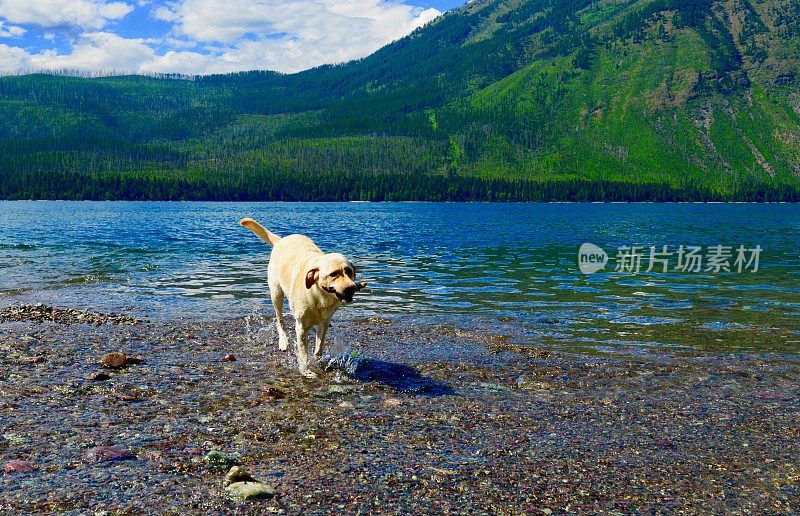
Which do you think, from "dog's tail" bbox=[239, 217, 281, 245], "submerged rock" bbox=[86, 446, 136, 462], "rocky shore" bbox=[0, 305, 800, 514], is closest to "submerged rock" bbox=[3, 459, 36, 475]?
"rocky shore" bbox=[0, 305, 800, 514]

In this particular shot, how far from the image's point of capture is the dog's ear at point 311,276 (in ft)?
42.4

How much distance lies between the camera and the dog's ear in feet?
42.4

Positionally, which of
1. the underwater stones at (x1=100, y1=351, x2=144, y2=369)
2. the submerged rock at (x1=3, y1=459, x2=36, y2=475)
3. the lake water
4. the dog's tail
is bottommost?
the lake water

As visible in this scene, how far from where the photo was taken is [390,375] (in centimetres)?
1431

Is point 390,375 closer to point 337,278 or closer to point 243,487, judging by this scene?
point 337,278

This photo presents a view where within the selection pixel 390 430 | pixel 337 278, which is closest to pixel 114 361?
pixel 337 278

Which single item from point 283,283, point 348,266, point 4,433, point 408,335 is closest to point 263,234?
point 283,283

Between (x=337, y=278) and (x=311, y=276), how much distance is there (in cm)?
86

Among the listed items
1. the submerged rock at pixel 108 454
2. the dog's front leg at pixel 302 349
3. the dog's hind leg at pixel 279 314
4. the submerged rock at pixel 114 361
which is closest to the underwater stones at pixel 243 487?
the submerged rock at pixel 108 454

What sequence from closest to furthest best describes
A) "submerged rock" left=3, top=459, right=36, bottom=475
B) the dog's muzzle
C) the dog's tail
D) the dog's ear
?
"submerged rock" left=3, top=459, right=36, bottom=475, the dog's muzzle, the dog's ear, the dog's tail

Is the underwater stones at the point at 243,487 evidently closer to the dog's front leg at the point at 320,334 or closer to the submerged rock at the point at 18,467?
the submerged rock at the point at 18,467

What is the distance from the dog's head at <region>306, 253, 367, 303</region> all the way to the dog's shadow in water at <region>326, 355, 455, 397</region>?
7.51 feet

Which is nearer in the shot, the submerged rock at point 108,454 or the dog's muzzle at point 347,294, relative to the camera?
the submerged rock at point 108,454

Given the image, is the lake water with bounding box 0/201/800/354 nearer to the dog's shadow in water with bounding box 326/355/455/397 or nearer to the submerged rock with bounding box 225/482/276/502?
the dog's shadow in water with bounding box 326/355/455/397
